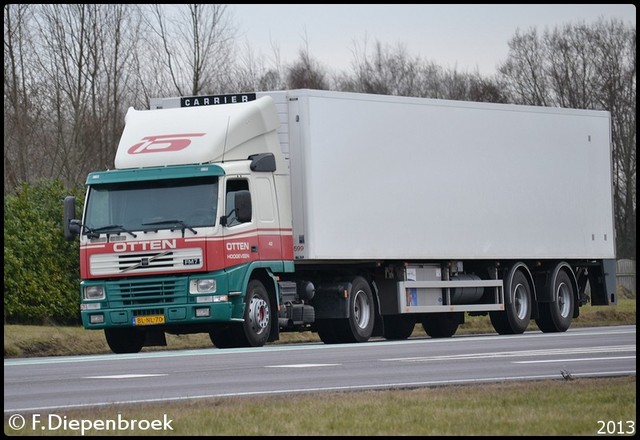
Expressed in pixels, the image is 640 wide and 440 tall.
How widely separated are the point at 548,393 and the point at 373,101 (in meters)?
14.1

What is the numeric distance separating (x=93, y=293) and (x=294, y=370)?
23.5ft

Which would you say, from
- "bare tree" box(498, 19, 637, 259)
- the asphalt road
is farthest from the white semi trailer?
"bare tree" box(498, 19, 637, 259)

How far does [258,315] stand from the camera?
24.7m

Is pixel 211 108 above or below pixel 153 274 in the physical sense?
above

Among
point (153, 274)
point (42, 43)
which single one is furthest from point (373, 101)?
point (42, 43)

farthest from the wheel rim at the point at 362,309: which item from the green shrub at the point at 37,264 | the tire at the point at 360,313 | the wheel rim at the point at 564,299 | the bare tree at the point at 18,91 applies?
the bare tree at the point at 18,91

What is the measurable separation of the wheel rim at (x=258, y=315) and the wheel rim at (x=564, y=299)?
29.8ft

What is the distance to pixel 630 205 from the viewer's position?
67.9 meters

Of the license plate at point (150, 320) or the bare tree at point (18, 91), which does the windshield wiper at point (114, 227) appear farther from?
the bare tree at point (18, 91)

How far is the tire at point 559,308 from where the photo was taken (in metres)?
31.6

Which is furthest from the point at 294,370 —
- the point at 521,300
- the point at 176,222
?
the point at 521,300

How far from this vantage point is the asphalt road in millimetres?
15156

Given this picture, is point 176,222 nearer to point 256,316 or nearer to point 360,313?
point 256,316

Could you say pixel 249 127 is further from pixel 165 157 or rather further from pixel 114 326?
pixel 114 326
